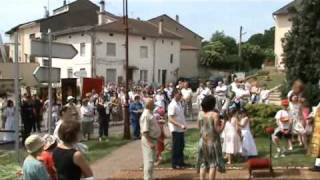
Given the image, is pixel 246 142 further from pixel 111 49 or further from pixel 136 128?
pixel 111 49

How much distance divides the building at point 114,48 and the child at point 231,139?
45.9 meters

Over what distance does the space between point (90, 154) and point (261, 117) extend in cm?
571

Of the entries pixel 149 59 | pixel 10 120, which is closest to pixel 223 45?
pixel 149 59

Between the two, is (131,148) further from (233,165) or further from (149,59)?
(149,59)

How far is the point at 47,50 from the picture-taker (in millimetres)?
12750

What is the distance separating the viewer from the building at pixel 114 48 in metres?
66.6

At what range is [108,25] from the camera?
68.6m

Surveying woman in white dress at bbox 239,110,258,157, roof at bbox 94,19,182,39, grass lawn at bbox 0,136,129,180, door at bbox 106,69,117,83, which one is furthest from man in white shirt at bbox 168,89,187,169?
roof at bbox 94,19,182,39

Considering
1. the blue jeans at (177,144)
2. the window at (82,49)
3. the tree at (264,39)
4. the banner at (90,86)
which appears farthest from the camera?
the tree at (264,39)

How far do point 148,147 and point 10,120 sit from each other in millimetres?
12075

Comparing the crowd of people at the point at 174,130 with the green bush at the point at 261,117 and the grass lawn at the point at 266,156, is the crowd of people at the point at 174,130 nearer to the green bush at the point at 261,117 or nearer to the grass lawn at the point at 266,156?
the grass lawn at the point at 266,156

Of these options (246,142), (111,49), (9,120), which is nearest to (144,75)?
(111,49)

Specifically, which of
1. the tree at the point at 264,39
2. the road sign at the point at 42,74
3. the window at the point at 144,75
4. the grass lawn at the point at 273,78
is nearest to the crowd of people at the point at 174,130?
the road sign at the point at 42,74

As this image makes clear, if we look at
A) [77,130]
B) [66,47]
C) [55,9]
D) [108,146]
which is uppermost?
[55,9]
